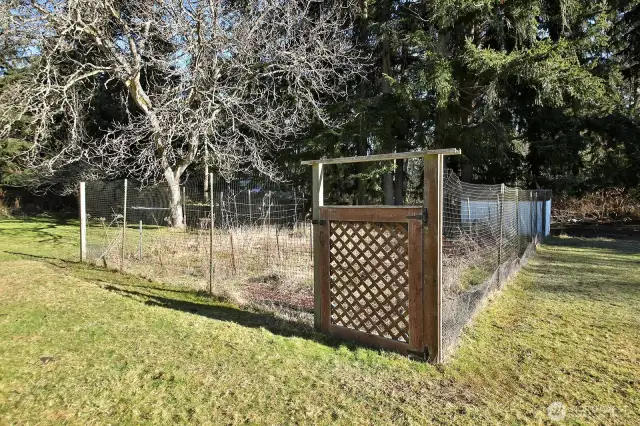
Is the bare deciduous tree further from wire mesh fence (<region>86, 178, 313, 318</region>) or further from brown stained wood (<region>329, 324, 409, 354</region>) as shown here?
brown stained wood (<region>329, 324, 409, 354</region>)

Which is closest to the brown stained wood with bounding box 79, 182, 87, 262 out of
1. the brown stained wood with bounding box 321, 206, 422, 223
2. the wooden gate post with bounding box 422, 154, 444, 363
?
the brown stained wood with bounding box 321, 206, 422, 223

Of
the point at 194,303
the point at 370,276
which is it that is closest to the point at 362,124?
the point at 194,303

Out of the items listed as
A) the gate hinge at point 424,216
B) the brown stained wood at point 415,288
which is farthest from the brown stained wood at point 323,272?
the gate hinge at point 424,216

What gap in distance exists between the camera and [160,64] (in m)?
10.7

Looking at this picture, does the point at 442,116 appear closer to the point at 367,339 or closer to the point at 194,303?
the point at 194,303

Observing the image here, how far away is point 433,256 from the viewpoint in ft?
10.9

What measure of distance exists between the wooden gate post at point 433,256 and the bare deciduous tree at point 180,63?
6.33m

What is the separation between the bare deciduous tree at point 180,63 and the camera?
1040cm

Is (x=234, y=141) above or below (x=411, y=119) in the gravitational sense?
below

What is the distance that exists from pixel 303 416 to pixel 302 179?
13.4 metres

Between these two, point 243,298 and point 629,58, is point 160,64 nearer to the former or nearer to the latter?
point 243,298

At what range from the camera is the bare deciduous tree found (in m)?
10.4

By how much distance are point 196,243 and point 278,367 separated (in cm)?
Result: 500

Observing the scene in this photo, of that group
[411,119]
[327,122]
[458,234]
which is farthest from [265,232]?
[411,119]
